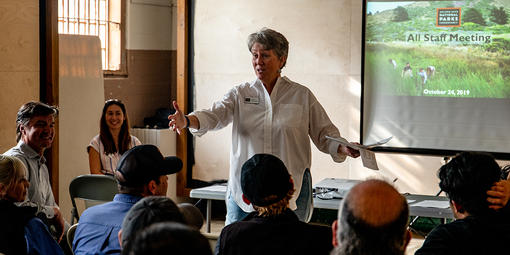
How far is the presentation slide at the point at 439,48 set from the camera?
21.7 ft

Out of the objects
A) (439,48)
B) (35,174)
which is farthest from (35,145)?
(439,48)

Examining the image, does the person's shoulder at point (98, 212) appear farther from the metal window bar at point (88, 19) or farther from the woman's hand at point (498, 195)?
the metal window bar at point (88, 19)

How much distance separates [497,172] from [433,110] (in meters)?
4.53

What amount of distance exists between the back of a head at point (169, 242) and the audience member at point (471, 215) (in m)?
1.28

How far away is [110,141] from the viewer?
5566 mm

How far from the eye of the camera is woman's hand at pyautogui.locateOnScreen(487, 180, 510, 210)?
7.88 ft

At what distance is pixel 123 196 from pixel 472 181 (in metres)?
1.26

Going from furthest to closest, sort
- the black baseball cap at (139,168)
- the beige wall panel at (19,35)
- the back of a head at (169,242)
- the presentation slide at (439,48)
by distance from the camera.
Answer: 1. the presentation slide at (439,48)
2. the beige wall panel at (19,35)
3. the black baseball cap at (139,168)
4. the back of a head at (169,242)

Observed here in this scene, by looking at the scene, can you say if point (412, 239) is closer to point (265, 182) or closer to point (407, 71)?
point (407, 71)

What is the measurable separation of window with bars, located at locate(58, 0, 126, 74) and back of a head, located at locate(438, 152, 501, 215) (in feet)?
18.2

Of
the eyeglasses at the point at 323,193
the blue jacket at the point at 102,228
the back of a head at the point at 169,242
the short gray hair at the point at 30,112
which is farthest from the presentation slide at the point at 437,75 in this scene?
the back of a head at the point at 169,242

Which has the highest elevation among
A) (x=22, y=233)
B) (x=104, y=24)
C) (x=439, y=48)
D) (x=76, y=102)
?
(x=104, y=24)

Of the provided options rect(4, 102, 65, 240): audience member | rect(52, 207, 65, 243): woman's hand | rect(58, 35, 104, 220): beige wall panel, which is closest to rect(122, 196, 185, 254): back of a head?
rect(52, 207, 65, 243): woman's hand

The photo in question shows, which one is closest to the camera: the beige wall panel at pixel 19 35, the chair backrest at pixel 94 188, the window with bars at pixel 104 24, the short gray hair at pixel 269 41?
the short gray hair at pixel 269 41
